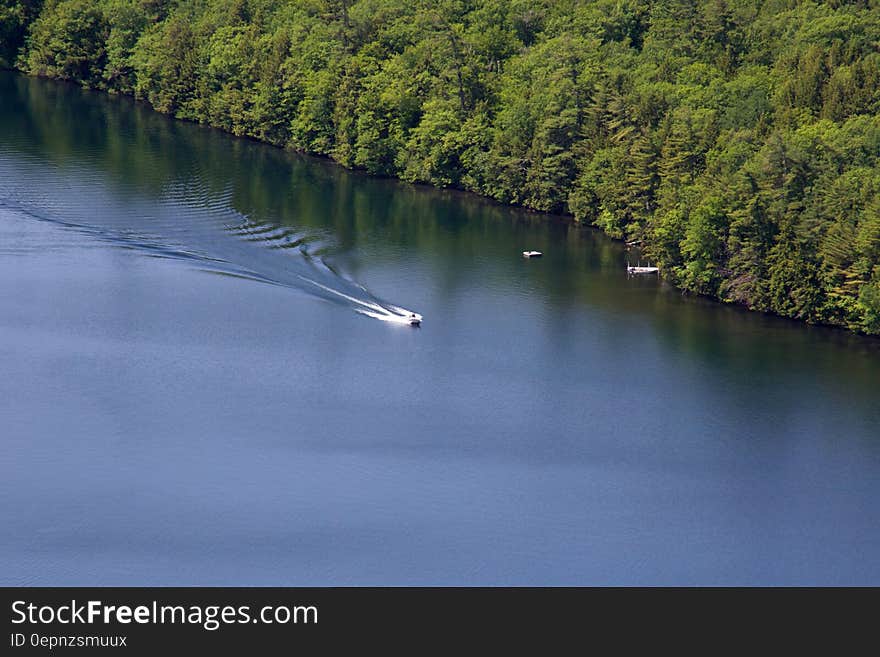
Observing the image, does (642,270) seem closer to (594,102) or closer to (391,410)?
(594,102)

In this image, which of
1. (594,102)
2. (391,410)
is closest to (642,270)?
(594,102)

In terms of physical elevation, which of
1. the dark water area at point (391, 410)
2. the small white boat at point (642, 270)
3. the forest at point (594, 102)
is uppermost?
the forest at point (594, 102)

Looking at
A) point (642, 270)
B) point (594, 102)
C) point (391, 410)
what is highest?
point (594, 102)

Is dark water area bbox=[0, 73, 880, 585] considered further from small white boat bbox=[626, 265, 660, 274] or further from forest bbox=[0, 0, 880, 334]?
forest bbox=[0, 0, 880, 334]

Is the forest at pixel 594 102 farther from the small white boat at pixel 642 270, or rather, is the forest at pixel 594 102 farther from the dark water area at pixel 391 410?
the dark water area at pixel 391 410

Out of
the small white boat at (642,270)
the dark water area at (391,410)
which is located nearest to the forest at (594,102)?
the small white boat at (642,270)

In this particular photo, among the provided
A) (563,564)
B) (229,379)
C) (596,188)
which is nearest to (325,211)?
(596,188)
